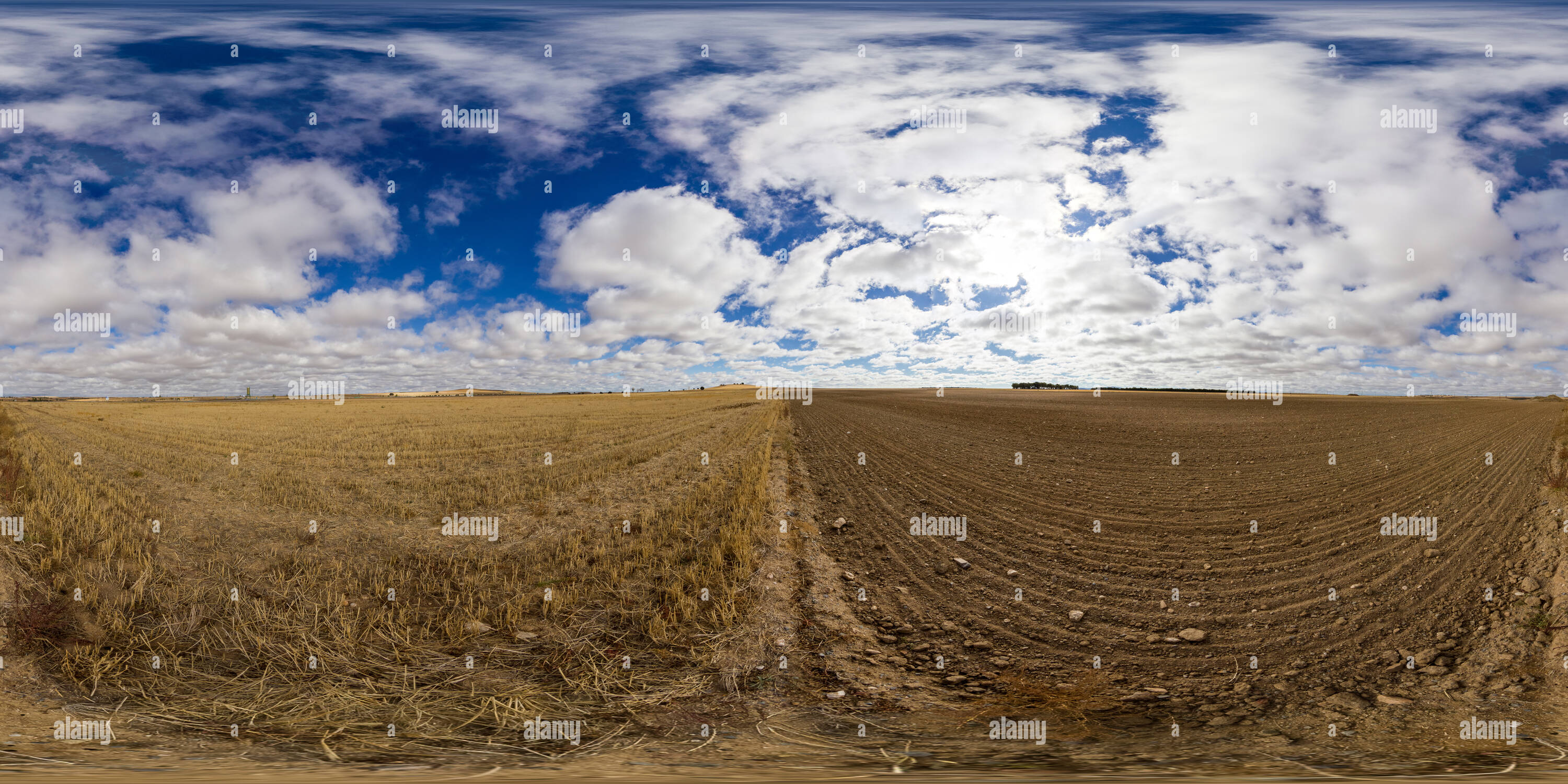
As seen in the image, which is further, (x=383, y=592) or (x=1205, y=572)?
(x=1205, y=572)

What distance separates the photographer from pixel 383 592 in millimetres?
7980

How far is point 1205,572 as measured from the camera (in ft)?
28.3

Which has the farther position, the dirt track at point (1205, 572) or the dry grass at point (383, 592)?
the dirt track at point (1205, 572)

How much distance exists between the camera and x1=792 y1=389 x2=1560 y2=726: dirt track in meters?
5.80

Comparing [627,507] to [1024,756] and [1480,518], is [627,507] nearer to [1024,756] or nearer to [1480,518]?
[1024,756]

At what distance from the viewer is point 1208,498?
13.8 m

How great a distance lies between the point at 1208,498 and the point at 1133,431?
20484 mm

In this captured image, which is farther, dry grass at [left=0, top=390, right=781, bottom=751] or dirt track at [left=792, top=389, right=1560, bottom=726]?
dirt track at [left=792, top=389, right=1560, bottom=726]

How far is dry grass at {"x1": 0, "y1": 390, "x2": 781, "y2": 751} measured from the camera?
5.36 metres

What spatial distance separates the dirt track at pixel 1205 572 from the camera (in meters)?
5.80

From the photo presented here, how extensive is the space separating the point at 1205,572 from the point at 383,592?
410 inches

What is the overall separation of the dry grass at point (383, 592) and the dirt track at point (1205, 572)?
7.45ft

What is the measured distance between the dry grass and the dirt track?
7.45 feet

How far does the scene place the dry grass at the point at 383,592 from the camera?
536cm
